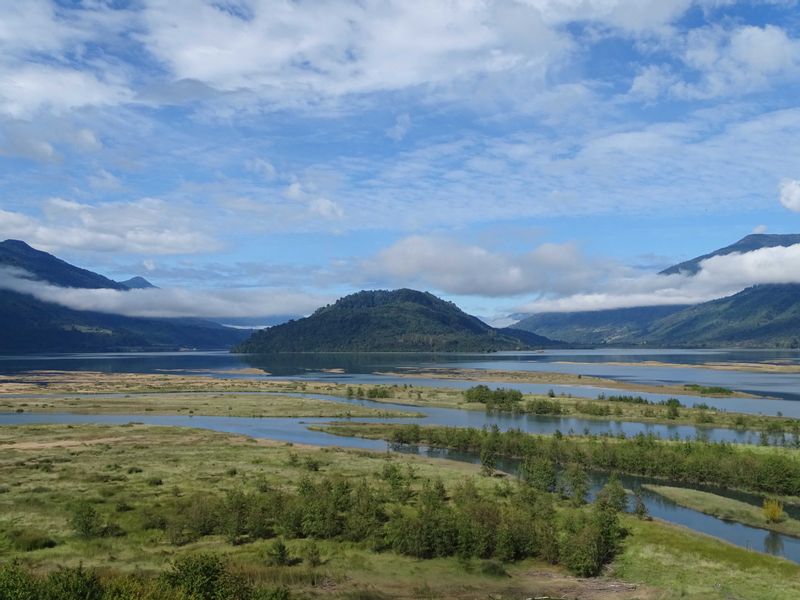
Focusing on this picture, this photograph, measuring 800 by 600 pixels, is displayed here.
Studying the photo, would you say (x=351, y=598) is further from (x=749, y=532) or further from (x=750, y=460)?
(x=750, y=460)

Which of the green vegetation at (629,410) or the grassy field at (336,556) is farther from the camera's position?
the green vegetation at (629,410)

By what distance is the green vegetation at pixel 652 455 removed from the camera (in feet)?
254

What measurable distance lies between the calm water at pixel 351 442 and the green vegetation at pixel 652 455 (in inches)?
133

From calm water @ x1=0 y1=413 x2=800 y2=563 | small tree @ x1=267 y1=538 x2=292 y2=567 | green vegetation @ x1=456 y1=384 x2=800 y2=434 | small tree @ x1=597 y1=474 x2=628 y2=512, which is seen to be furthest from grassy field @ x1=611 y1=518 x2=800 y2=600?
green vegetation @ x1=456 y1=384 x2=800 y2=434

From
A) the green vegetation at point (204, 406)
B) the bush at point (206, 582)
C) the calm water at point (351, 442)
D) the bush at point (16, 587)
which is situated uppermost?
the bush at point (16, 587)

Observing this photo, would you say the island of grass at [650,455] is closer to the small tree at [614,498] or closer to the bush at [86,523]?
the small tree at [614,498]

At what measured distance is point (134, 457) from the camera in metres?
89.7

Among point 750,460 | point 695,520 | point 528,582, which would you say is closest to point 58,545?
point 528,582

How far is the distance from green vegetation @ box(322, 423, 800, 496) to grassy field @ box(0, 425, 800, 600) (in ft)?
69.3

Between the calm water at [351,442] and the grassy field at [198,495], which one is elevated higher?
the grassy field at [198,495]

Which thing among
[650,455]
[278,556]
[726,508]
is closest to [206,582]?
[278,556]

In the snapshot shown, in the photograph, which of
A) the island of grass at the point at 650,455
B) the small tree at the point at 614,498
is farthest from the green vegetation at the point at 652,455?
the small tree at the point at 614,498

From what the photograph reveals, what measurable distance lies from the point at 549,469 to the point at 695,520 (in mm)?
15661

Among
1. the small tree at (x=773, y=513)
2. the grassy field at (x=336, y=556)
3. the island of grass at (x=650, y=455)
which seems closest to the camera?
the grassy field at (x=336, y=556)
